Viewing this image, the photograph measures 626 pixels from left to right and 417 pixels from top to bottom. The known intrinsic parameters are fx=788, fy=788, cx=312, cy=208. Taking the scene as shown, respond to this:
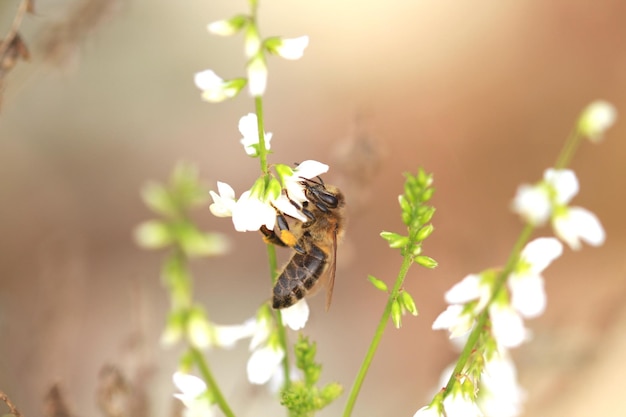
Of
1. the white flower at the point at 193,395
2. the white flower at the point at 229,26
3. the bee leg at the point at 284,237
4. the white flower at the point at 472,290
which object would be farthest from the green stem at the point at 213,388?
the white flower at the point at 229,26

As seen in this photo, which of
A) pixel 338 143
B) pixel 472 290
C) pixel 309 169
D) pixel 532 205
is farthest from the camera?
pixel 338 143

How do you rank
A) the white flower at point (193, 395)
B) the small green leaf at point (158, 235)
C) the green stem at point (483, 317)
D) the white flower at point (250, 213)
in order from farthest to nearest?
the small green leaf at point (158, 235) < the white flower at point (193, 395) < the white flower at point (250, 213) < the green stem at point (483, 317)

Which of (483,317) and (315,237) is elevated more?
(315,237)

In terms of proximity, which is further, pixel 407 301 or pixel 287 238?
pixel 287 238

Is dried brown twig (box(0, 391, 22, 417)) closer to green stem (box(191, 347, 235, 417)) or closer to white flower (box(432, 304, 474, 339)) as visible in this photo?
green stem (box(191, 347, 235, 417))

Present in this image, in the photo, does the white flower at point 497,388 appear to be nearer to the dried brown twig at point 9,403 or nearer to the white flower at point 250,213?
the white flower at point 250,213

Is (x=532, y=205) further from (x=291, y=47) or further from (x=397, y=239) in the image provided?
(x=291, y=47)

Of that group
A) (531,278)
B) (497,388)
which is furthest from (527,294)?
(497,388)

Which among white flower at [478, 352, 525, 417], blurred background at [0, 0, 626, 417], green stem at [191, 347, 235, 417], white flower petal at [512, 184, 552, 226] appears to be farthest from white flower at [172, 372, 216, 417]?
blurred background at [0, 0, 626, 417]
